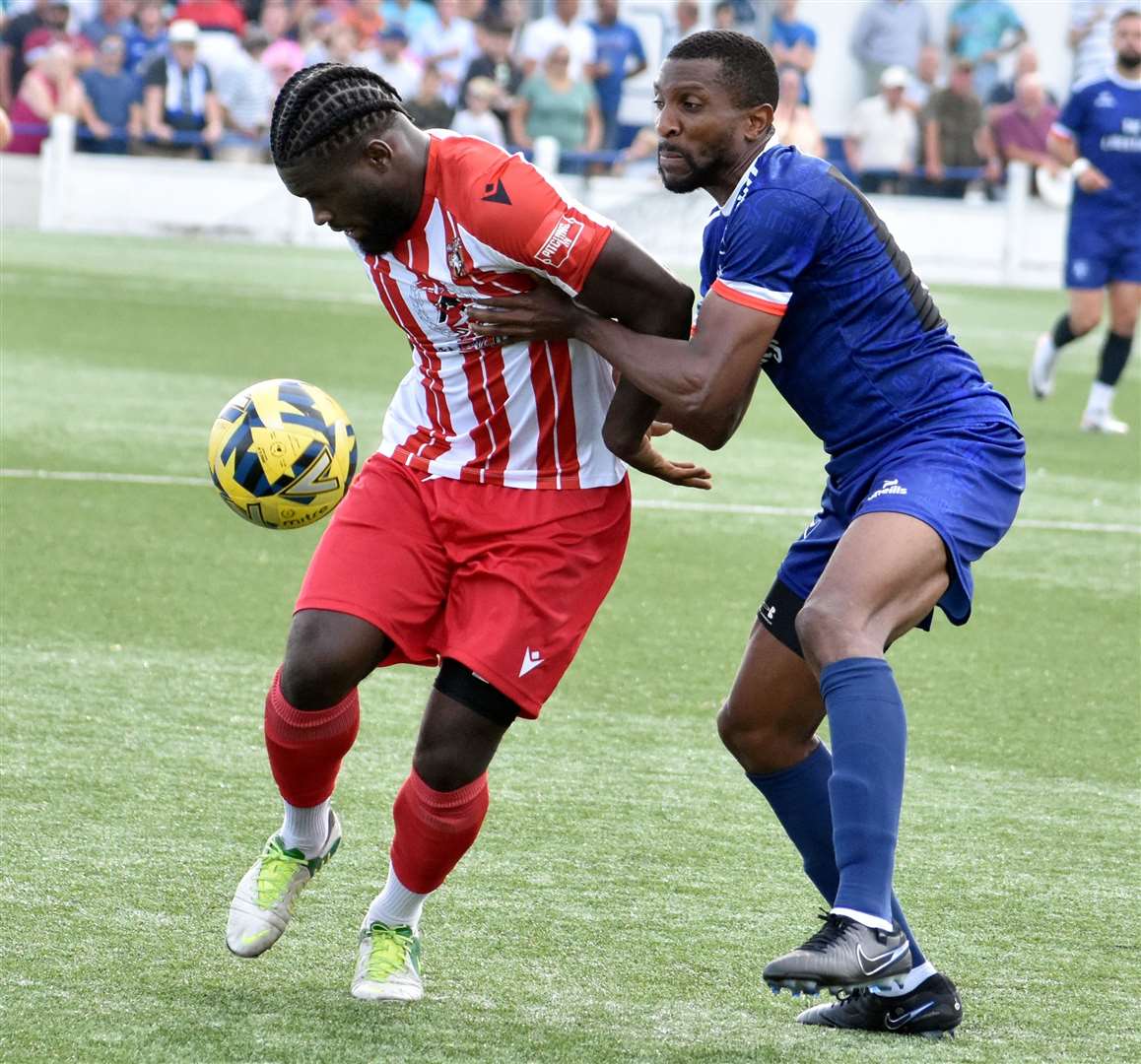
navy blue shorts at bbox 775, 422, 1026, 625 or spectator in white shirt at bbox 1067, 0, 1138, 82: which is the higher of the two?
navy blue shorts at bbox 775, 422, 1026, 625

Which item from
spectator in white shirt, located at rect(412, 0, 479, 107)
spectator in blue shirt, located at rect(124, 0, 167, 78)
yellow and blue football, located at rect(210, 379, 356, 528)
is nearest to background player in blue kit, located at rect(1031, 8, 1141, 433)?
yellow and blue football, located at rect(210, 379, 356, 528)

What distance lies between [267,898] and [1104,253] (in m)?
10.4

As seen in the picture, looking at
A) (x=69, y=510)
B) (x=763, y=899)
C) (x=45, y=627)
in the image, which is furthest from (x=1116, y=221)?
(x=763, y=899)

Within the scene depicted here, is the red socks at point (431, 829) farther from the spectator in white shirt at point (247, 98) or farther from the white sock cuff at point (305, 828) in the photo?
the spectator in white shirt at point (247, 98)

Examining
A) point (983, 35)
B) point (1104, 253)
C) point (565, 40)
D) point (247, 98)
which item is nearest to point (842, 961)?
point (1104, 253)

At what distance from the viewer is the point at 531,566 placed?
4273mm

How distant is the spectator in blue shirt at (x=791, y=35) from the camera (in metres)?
25.6

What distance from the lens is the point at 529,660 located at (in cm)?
420

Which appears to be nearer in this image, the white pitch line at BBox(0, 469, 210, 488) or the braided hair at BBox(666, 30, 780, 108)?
the braided hair at BBox(666, 30, 780, 108)

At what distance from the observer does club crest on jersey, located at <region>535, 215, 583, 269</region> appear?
4121 millimetres

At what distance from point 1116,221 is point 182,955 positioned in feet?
34.6

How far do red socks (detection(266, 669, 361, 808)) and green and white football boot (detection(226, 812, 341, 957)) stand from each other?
0.13 m

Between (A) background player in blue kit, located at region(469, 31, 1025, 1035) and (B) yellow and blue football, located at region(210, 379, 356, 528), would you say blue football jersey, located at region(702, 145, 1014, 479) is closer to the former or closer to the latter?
(A) background player in blue kit, located at region(469, 31, 1025, 1035)

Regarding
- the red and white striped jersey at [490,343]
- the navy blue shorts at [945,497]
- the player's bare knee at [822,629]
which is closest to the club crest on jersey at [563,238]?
the red and white striped jersey at [490,343]
